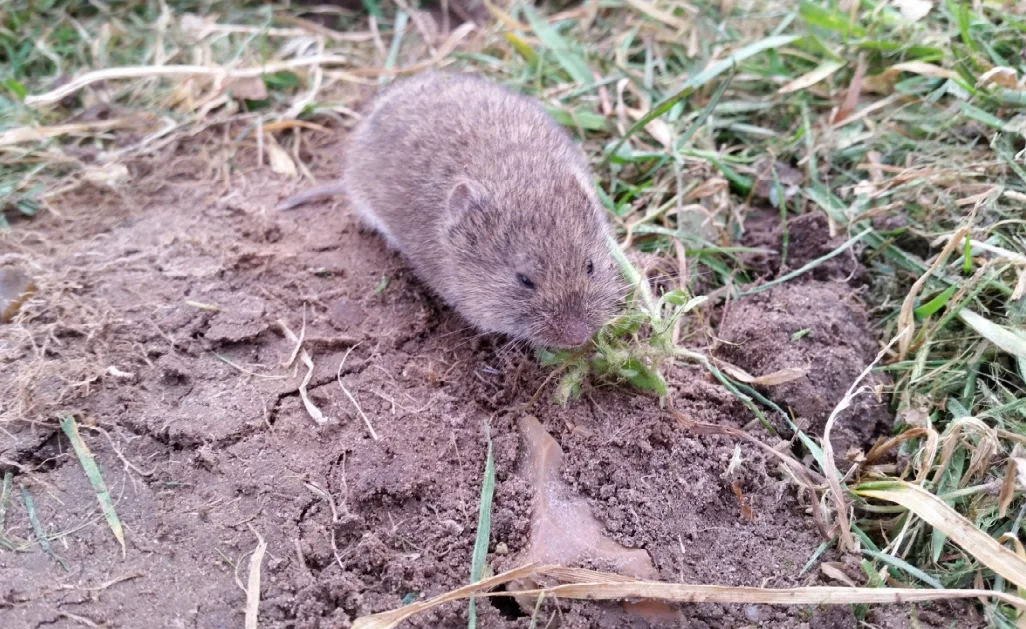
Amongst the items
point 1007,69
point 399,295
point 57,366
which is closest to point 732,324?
point 399,295

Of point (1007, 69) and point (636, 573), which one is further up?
point (1007, 69)

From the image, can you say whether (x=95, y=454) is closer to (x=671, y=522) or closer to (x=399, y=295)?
(x=399, y=295)

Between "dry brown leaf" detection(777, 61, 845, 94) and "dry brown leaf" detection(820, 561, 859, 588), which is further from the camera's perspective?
"dry brown leaf" detection(777, 61, 845, 94)

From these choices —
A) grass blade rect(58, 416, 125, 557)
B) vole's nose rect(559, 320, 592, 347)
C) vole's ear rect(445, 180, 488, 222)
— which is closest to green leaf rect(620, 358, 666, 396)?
vole's nose rect(559, 320, 592, 347)

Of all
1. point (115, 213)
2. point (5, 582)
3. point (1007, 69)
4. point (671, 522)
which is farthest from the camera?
point (115, 213)

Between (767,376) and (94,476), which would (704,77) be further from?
(94,476)

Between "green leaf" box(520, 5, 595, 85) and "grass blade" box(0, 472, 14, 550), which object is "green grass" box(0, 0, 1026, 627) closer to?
"green leaf" box(520, 5, 595, 85)
